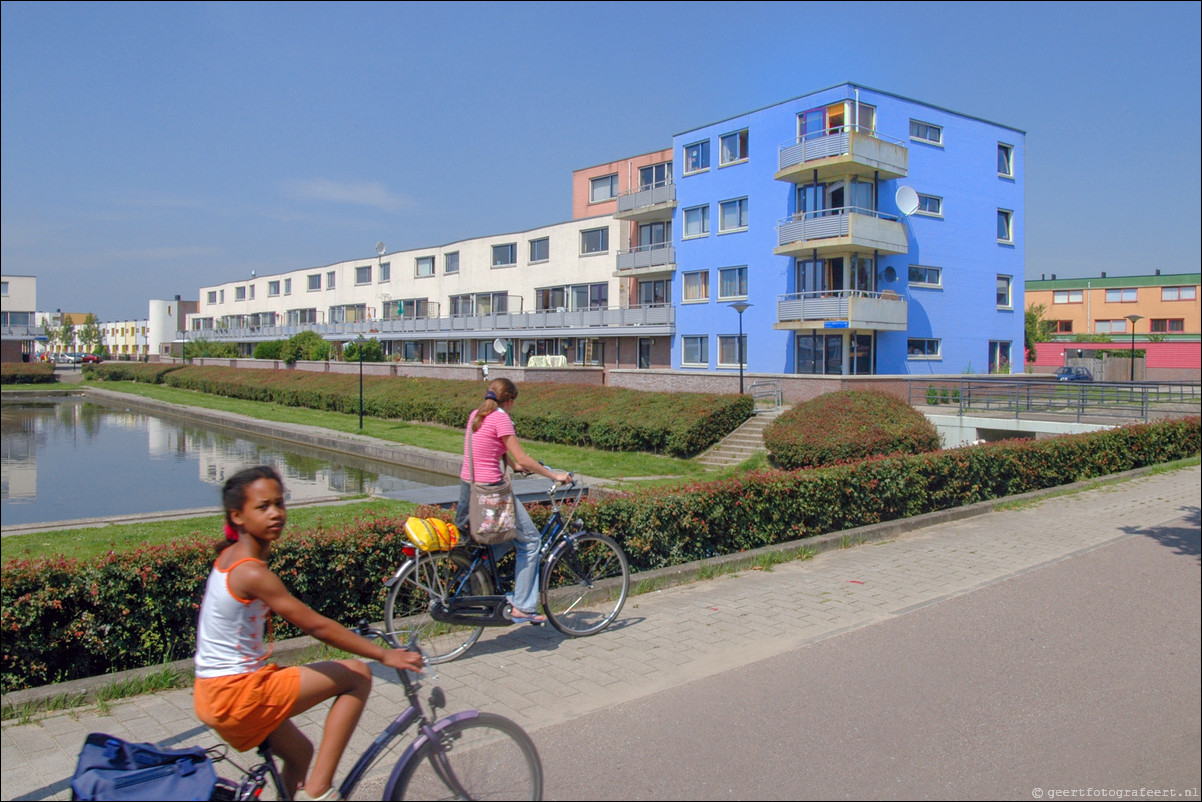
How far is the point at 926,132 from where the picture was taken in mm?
36125

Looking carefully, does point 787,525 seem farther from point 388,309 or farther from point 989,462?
point 388,309

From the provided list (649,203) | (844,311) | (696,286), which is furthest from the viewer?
(649,203)

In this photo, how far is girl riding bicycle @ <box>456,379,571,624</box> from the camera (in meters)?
6.03

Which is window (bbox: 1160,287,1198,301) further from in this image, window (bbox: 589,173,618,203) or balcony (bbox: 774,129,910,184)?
window (bbox: 589,173,618,203)

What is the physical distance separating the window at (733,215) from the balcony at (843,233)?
12.9 feet

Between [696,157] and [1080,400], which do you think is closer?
[1080,400]

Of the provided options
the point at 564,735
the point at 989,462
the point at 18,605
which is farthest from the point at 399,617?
the point at 989,462

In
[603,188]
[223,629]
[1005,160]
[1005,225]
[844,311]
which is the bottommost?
[223,629]

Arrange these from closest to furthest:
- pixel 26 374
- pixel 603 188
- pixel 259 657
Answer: pixel 259 657 → pixel 603 188 → pixel 26 374

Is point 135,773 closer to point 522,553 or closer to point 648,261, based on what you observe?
point 522,553

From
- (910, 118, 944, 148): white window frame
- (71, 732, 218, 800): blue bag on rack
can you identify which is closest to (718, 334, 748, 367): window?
(910, 118, 944, 148): white window frame

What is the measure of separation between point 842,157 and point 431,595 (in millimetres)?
30416

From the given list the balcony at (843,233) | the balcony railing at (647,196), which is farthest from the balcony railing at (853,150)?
the balcony railing at (647,196)

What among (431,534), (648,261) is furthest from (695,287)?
(431,534)
